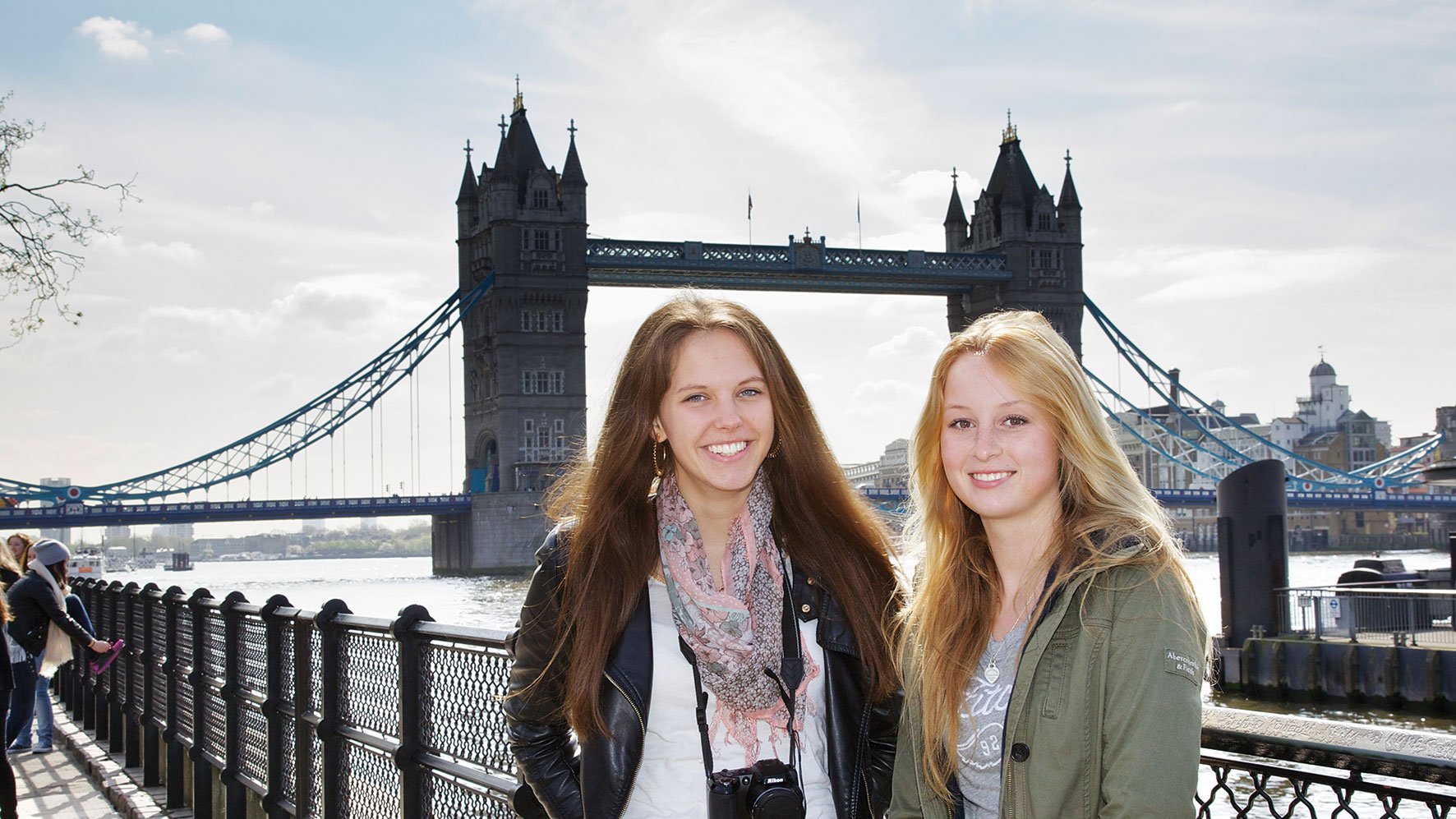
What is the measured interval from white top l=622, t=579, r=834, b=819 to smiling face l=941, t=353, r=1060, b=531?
1.03 feet

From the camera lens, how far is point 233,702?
13.0ft

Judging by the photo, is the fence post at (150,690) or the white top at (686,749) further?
the fence post at (150,690)

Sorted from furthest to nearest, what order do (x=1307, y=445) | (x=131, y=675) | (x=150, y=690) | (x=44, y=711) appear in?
(x=1307, y=445)
(x=44, y=711)
(x=131, y=675)
(x=150, y=690)

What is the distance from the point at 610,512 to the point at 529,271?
1614 inches

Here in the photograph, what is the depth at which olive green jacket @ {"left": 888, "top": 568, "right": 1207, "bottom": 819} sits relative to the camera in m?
1.36

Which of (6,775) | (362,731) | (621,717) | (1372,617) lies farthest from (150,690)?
(1372,617)

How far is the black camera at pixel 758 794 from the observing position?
5.25ft

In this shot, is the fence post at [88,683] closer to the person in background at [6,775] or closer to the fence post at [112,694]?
the fence post at [112,694]

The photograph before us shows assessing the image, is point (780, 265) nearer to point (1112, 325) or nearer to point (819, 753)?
point (1112, 325)

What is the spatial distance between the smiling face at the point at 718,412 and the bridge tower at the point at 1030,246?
46242mm

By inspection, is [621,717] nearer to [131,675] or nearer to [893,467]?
[131,675]

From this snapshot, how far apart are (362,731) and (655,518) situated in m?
1.31

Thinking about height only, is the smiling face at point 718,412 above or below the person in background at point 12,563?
above

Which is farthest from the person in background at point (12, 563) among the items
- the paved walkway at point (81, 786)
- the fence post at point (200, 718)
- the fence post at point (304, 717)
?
the fence post at point (304, 717)
